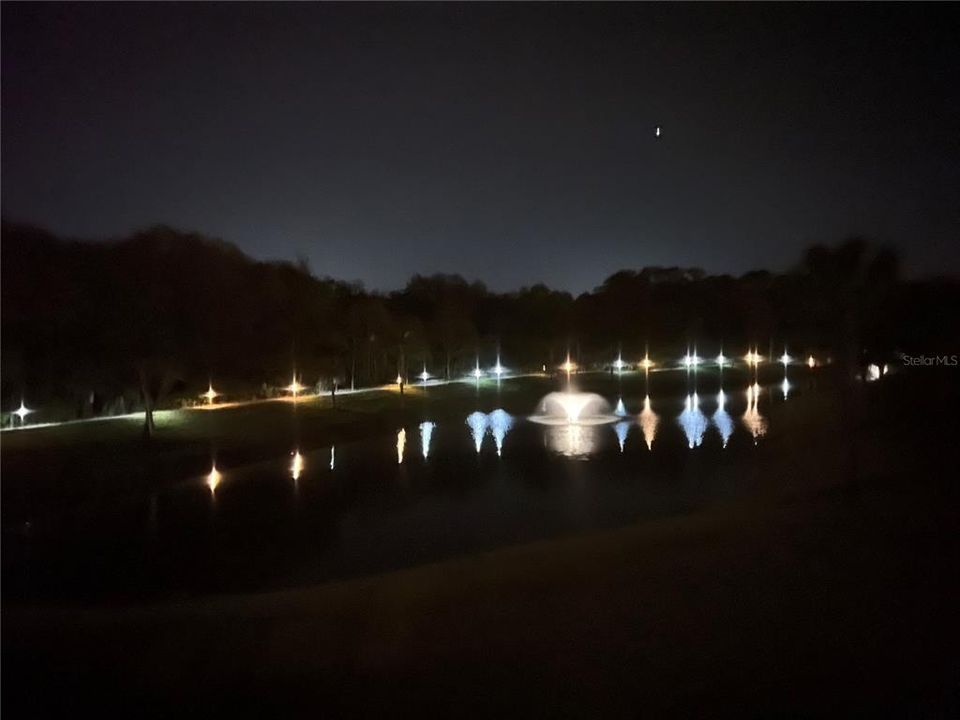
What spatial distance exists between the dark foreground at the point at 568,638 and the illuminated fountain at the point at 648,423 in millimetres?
12216

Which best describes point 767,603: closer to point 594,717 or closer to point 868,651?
point 868,651

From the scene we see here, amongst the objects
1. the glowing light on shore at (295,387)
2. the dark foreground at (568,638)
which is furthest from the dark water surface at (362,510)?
the glowing light on shore at (295,387)

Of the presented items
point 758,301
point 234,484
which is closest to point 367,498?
point 234,484

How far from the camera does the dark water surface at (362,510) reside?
402 inches

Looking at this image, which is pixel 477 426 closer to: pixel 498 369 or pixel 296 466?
pixel 296 466

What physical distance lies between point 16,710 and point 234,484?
1105 centimetres

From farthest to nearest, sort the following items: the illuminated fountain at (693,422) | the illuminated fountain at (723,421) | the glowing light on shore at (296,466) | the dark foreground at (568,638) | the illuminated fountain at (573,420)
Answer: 1. the illuminated fountain at (723,421)
2. the illuminated fountain at (693,422)
3. the illuminated fountain at (573,420)
4. the glowing light on shore at (296,466)
5. the dark foreground at (568,638)

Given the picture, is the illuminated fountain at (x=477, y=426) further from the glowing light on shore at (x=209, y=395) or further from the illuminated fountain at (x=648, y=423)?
the glowing light on shore at (x=209, y=395)

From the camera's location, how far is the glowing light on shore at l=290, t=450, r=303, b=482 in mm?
17891

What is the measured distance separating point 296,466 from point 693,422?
14241 mm

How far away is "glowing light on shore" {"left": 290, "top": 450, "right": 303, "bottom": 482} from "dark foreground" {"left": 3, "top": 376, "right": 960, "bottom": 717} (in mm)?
8747

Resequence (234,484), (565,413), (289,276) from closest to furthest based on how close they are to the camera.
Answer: (234,484), (565,413), (289,276)

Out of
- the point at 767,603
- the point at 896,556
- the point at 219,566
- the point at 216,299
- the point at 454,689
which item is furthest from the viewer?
the point at 216,299

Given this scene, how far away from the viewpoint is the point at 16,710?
5.72 meters
